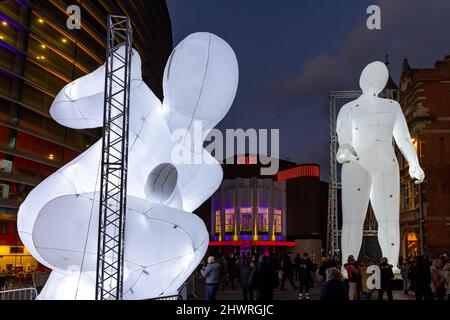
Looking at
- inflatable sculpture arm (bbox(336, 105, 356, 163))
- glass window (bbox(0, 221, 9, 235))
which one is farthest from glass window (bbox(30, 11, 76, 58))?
inflatable sculpture arm (bbox(336, 105, 356, 163))

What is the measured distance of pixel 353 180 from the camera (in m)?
14.2

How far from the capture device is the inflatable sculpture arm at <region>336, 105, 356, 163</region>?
13812mm

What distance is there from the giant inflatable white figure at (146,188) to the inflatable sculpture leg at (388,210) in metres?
5.01

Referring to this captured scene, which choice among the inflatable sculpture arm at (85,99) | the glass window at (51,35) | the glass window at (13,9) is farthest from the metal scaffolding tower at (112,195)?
the glass window at (51,35)

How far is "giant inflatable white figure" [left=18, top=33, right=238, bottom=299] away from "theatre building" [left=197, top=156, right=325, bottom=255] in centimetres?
3593

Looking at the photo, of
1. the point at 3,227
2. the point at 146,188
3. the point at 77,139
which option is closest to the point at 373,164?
the point at 146,188

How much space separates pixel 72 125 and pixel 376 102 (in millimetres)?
8111

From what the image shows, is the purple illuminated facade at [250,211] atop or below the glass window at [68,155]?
below

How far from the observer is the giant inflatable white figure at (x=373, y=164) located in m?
14.0

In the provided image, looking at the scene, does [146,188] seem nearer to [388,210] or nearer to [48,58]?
[388,210]

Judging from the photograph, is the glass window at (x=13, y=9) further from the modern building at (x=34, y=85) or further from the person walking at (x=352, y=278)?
the person walking at (x=352, y=278)

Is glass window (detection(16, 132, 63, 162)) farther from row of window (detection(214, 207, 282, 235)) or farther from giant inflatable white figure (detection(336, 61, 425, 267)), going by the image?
giant inflatable white figure (detection(336, 61, 425, 267))

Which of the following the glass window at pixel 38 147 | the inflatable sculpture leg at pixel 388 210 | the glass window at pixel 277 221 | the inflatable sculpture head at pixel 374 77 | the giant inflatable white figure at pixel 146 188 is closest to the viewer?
the giant inflatable white figure at pixel 146 188

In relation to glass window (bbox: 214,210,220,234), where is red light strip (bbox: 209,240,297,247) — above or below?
below
